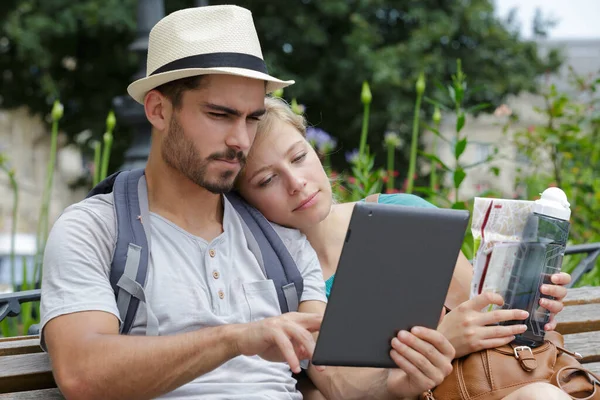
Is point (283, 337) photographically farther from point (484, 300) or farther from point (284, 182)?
point (284, 182)

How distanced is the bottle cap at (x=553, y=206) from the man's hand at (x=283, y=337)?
2.11 ft

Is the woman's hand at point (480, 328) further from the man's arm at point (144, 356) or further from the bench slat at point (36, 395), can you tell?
the bench slat at point (36, 395)

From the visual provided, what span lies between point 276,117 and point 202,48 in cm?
42

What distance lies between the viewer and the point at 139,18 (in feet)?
15.7

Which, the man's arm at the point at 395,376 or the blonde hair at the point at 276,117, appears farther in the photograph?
the blonde hair at the point at 276,117

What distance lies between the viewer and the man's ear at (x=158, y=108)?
7.26 feet

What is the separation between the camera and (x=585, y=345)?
2688 mm

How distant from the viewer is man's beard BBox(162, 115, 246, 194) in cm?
214

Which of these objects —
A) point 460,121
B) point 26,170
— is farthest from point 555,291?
point 26,170

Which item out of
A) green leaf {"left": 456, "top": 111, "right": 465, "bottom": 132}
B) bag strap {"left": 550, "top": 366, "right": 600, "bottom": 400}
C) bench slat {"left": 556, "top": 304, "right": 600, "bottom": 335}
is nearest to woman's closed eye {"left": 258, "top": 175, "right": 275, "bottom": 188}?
bag strap {"left": 550, "top": 366, "right": 600, "bottom": 400}

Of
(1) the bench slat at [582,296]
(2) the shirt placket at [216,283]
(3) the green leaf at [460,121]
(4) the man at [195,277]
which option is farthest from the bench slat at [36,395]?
(3) the green leaf at [460,121]

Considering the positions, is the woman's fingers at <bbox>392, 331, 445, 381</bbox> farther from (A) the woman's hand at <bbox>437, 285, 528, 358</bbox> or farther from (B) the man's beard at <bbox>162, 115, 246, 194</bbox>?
(B) the man's beard at <bbox>162, 115, 246, 194</bbox>

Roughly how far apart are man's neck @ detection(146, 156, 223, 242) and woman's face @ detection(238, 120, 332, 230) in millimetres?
192

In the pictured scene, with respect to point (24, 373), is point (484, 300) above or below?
above
